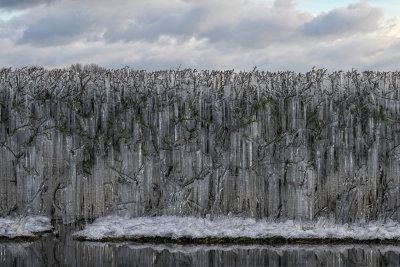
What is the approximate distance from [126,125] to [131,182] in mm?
1534

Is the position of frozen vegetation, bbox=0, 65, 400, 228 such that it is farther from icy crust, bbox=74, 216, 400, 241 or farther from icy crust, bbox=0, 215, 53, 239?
icy crust, bbox=74, 216, 400, 241

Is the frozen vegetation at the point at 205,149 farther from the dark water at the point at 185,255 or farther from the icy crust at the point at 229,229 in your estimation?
the dark water at the point at 185,255

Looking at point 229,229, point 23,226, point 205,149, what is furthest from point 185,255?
point 23,226

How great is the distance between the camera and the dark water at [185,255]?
38.1ft

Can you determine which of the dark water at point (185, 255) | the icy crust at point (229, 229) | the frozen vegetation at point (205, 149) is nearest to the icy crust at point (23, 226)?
the frozen vegetation at point (205, 149)

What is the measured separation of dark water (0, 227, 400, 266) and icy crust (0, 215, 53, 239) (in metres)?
0.62

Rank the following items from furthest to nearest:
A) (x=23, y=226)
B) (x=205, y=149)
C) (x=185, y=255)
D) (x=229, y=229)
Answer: (x=205, y=149) < (x=23, y=226) < (x=229, y=229) < (x=185, y=255)

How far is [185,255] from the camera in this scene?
12219mm

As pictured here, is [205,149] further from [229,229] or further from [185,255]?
[185,255]

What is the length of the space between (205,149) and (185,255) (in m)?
3.81

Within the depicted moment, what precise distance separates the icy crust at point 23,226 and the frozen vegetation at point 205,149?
270mm

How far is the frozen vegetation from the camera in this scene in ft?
49.8

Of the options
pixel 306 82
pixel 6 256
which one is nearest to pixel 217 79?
pixel 306 82

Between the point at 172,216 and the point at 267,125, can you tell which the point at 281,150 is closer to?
the point at 267,125
